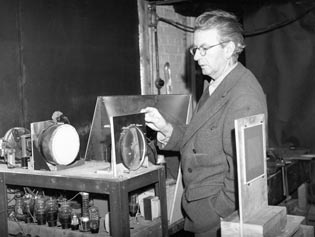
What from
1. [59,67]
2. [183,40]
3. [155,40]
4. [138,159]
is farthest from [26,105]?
[183,40]

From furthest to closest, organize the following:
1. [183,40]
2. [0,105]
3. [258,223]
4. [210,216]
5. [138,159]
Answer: [183,40] → [0,105] → [138,159] → [210,216] → [258,223]

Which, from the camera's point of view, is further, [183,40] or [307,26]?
[183,40]

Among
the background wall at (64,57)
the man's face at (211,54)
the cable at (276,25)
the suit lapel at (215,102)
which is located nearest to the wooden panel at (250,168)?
the suit lapel at (215,102)

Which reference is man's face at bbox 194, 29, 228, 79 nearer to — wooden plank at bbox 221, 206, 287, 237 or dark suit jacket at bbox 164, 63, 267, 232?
dark suit jacket at bbox 164, 63, 267, 232

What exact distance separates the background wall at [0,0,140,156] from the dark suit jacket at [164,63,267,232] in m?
1.49

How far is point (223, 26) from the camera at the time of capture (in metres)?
2.31

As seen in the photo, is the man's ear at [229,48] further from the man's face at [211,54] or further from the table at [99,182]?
the table at [99,182]

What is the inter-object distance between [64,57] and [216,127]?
183 cm

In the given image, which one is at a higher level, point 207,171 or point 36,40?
point 36,40

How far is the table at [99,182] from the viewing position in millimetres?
2279

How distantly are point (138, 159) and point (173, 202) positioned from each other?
92 centimetres

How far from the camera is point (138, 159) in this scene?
2.50 metres

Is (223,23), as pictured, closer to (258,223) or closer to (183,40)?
(258,223)

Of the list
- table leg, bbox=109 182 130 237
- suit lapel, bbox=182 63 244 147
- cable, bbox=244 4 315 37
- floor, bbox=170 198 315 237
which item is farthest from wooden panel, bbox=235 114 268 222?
cable, bbox=244 4 315 37
